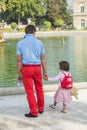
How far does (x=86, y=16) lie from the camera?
308 ft

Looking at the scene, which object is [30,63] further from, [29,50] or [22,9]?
[22,9]

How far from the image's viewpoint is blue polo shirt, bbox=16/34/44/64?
6641 millimetres

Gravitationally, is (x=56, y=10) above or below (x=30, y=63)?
below

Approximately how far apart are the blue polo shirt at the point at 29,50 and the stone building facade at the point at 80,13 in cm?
8676

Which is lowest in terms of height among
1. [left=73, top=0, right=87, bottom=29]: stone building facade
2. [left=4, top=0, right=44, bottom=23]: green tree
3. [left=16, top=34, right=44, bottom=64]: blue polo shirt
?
[left=73, top=0, right=87, bottom=29]: stone building facade

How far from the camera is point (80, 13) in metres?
94.4

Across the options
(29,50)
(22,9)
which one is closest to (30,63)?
(29,50)

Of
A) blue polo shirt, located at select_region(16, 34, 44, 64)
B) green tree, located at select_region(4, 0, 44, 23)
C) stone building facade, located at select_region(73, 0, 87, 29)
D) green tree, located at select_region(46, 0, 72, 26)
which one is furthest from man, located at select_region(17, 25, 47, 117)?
stone building facade, located at select_region(73, 0, 87, 29)

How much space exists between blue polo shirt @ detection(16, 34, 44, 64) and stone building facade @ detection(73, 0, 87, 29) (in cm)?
8676

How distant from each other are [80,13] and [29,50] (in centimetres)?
8893

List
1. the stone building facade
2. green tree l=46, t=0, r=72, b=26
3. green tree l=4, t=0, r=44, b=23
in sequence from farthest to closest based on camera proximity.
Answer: the stone building facade < green tree l=46, t=0, r=72, b=26 < green tree l=4, t=0, r=44, b=23

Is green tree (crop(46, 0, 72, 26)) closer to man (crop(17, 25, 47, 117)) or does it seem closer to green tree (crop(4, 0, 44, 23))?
green tree (crop(4, 0, 44, 23))

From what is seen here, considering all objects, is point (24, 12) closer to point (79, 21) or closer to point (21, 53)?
point (79, 21)

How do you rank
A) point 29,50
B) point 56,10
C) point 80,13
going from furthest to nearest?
point 80,13 < point 56,10 < point 29,50
